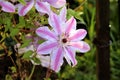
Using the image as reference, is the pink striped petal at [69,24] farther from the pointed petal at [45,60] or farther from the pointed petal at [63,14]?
the pointed petal at [45,60]

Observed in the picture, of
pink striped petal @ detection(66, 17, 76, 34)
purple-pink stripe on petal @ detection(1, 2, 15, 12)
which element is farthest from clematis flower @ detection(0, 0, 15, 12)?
pink striped petal @ detection(66, 17, 76, 34)

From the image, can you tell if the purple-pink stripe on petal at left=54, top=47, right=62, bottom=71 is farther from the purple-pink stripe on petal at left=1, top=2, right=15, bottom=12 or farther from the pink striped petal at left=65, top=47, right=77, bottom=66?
the purple-pink stripe on petal at left=1, top=2, right=15, bottom=12

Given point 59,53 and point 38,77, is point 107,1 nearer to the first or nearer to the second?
point 38,77

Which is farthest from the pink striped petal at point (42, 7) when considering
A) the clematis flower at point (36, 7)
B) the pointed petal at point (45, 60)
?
the pointed petal at point (45, 60)

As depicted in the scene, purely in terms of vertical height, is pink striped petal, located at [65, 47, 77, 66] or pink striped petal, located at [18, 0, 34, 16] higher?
pink striped petal, located at [18, 0, 34, 16]

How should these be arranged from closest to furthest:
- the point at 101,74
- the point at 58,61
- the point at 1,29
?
1. the point at 58,61
2. the point at 1,29
3. the point at 101,74

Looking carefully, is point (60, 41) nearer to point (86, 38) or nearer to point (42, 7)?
point (42, 7)

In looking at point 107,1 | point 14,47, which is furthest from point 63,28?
point 107,1
